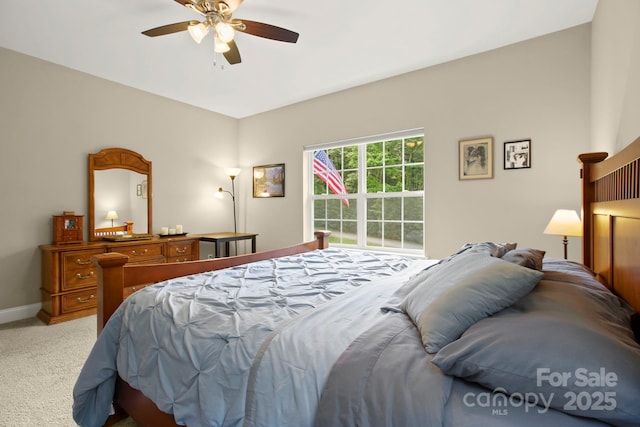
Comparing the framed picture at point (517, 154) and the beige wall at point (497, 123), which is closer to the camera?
the beige wall at point (497, 123)

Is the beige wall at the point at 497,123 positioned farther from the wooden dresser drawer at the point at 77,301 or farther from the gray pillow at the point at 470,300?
the wooden dresser drawer at the point at 77,301

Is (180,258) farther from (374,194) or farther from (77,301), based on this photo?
(374,194)

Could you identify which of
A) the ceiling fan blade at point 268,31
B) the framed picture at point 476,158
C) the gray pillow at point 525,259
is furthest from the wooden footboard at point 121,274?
the framed picture at point 476,158

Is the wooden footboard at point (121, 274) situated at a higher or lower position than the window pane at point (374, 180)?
lower

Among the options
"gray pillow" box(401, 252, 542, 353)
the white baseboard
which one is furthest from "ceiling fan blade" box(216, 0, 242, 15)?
the white baseboard

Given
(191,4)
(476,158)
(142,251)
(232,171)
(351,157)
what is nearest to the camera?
(191,4)

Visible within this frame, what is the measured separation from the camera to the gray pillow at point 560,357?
24.4 inches

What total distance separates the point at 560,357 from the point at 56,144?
4.42 metres

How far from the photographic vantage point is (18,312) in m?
3.12

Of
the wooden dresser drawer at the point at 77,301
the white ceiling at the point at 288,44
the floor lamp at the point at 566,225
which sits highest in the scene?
the white ceiling at the point at 288,44

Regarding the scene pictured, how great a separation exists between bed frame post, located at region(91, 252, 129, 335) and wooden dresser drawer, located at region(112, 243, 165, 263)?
2.13 meters

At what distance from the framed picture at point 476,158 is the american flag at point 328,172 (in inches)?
61.4

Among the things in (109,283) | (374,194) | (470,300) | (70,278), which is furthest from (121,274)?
(374,194)

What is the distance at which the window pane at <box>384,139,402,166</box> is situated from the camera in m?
3.76
